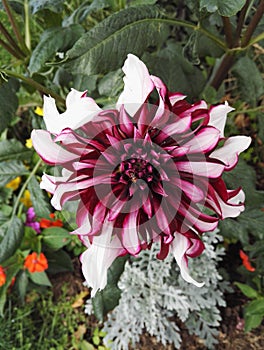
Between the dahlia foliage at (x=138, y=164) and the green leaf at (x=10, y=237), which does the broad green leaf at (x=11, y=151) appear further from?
the dahlia foliage at (x=138, y=164)

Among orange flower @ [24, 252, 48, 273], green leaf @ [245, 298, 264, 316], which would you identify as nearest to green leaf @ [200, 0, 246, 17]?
green leaf @ [245, 298, 264, 316]

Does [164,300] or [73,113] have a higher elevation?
[73,113]

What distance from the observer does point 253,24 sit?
2.22 ft

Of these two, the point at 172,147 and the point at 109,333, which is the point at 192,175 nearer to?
the point at 172,147

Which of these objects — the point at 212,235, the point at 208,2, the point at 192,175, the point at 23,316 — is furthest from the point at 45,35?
the point at 23,316

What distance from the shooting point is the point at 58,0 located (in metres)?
0.67

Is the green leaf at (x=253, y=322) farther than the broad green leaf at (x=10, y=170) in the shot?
Yes

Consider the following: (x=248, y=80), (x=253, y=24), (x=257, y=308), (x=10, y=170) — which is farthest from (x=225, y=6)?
(x=257, y=308)

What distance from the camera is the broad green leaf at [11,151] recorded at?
2.83ft

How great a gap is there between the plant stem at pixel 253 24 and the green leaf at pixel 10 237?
1.60 feet

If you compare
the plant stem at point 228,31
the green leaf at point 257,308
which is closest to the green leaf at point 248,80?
the plant stem at point 228,31

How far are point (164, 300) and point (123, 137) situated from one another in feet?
2.30

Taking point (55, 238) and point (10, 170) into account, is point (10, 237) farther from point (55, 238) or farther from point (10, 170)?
point (55, 238)

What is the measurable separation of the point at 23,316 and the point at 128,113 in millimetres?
A: 885
